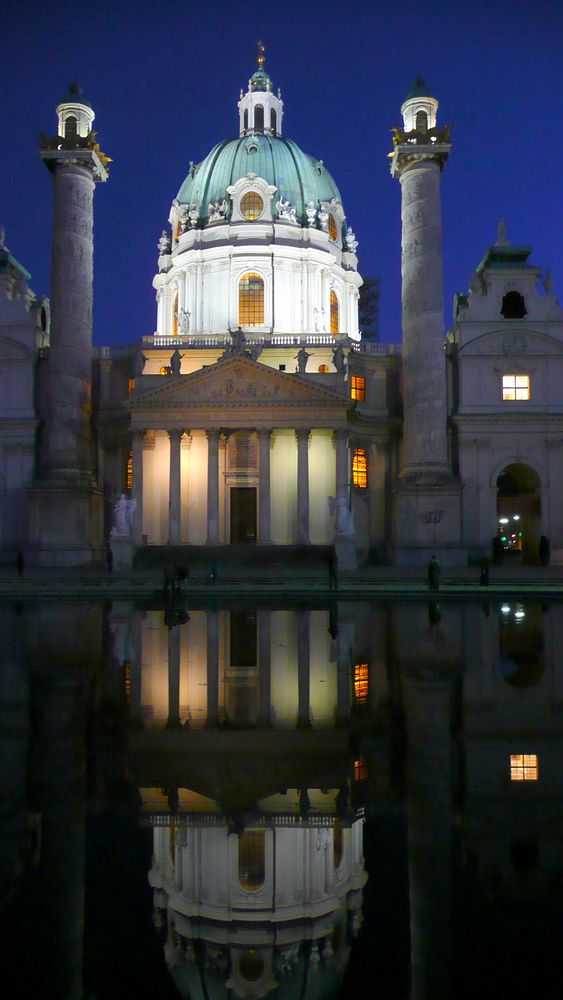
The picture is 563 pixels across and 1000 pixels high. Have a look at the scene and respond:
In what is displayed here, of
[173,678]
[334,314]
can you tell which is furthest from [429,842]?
[334,314]

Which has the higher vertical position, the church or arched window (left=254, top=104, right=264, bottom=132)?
arched window (left=254, top=104, right=264, bottom=132)

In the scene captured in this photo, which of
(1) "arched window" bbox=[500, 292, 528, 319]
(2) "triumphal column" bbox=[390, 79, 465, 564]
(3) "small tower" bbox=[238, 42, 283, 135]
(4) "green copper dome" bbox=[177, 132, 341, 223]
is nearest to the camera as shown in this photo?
(2) "triumphal column" bbox=[390, 79, 465, 564]

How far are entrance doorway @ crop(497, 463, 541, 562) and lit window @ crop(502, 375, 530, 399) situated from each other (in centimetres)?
464

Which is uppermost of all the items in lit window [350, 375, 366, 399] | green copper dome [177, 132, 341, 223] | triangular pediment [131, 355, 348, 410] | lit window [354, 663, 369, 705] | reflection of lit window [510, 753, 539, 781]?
green copper dome [177, 132, 341, 223]

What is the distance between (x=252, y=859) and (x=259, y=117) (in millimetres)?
82541

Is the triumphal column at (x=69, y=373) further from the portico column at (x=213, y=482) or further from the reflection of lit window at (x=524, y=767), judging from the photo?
the reflection of lit window at (x=524, y=767)

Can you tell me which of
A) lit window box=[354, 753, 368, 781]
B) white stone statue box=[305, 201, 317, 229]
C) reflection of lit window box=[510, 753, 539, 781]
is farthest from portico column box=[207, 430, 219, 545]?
reflection of lit window box=[510, 753, 539, 781]

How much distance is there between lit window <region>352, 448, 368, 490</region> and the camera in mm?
59312

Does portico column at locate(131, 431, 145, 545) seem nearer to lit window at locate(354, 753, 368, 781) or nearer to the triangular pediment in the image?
the triangular pediment

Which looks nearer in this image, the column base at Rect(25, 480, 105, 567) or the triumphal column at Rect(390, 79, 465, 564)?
the column base at Rect(25, 480, 105, 567)

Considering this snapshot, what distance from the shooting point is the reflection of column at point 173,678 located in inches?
421

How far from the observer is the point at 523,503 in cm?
5822

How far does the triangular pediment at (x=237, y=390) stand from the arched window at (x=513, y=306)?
45.3ft

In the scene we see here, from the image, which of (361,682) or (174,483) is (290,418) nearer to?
(174,483)
